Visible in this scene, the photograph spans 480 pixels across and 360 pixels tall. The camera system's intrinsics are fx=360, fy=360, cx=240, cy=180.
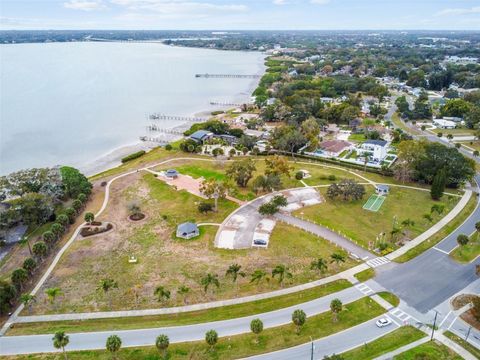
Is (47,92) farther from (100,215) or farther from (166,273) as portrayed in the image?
(166,273)

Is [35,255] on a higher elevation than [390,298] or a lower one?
higher

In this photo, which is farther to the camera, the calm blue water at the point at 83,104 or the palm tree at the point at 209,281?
the calm blue water at the point at 83,104

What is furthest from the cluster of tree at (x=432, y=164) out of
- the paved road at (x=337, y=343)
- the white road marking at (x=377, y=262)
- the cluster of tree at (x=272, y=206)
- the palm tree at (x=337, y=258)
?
the paved road at (x=337, y=343)

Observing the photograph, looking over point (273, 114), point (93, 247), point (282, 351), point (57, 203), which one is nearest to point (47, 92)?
point (273, 114)

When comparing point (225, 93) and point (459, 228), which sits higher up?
point (225, 93)

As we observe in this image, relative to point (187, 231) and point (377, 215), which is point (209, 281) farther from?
point (377, 215)

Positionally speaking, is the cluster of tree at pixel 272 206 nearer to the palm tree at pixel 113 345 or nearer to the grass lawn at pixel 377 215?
the grass lawn at pixel 377 215

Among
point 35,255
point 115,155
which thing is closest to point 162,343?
point 35,255
